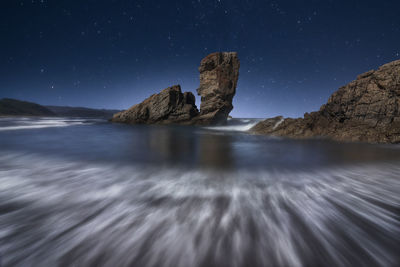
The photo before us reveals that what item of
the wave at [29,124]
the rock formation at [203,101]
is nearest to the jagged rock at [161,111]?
the rock formation at [203,101]

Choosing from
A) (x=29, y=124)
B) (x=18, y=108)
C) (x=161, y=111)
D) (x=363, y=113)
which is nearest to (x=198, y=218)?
(x=363, y=113)

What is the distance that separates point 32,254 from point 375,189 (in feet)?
13.1

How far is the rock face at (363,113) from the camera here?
274 inches

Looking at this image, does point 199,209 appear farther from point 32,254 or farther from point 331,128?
point 331,128

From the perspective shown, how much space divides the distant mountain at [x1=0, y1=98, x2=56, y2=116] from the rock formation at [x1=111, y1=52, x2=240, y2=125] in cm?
6279

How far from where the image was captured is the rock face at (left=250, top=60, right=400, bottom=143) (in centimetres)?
696

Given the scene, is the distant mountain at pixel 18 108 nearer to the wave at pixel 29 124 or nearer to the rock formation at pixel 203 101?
the wave at pixel 29 124

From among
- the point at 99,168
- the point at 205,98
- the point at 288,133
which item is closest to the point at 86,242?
the point at 99,168

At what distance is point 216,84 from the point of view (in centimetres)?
2806

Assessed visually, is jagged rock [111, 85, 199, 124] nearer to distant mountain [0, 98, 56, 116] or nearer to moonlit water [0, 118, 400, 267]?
moonlit water [0, 118, 400, 267]

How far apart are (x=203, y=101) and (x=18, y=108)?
276 feet

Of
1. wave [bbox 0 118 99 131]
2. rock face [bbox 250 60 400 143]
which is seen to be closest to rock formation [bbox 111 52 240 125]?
wave [bbox 0 118 99 131]

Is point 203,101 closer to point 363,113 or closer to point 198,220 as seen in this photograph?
point 363,113

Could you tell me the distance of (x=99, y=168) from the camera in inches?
131
